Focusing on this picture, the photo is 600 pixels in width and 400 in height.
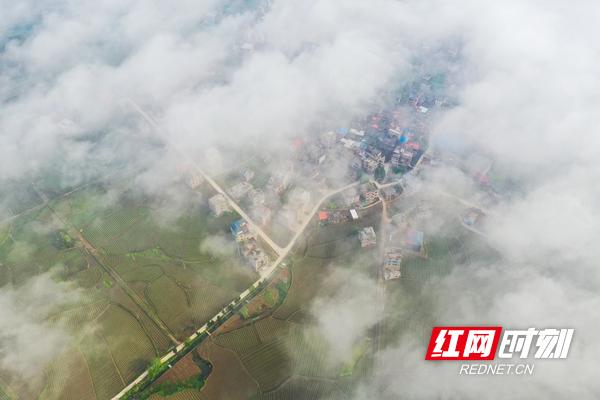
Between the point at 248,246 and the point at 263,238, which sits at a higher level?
the point at 248,246

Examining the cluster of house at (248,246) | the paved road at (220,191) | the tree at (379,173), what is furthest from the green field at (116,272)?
the tree at (379,173)

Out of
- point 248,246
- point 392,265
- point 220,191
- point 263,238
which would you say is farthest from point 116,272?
point 392,265

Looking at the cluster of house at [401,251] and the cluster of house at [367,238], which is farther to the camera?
the cluster of house at [367,238]

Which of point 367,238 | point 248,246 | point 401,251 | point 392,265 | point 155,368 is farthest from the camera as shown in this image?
point 367,238

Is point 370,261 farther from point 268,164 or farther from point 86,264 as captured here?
point 86,264

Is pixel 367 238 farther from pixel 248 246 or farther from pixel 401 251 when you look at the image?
pixel 248 246

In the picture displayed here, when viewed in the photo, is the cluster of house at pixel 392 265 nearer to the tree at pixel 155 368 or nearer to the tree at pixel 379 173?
the tree at pixel 379 173

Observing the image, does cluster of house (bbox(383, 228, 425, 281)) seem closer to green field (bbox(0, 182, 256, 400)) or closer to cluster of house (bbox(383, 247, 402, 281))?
cluster of house (bbox(383, 247, 402, 281))

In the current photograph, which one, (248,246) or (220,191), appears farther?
(220,191)
